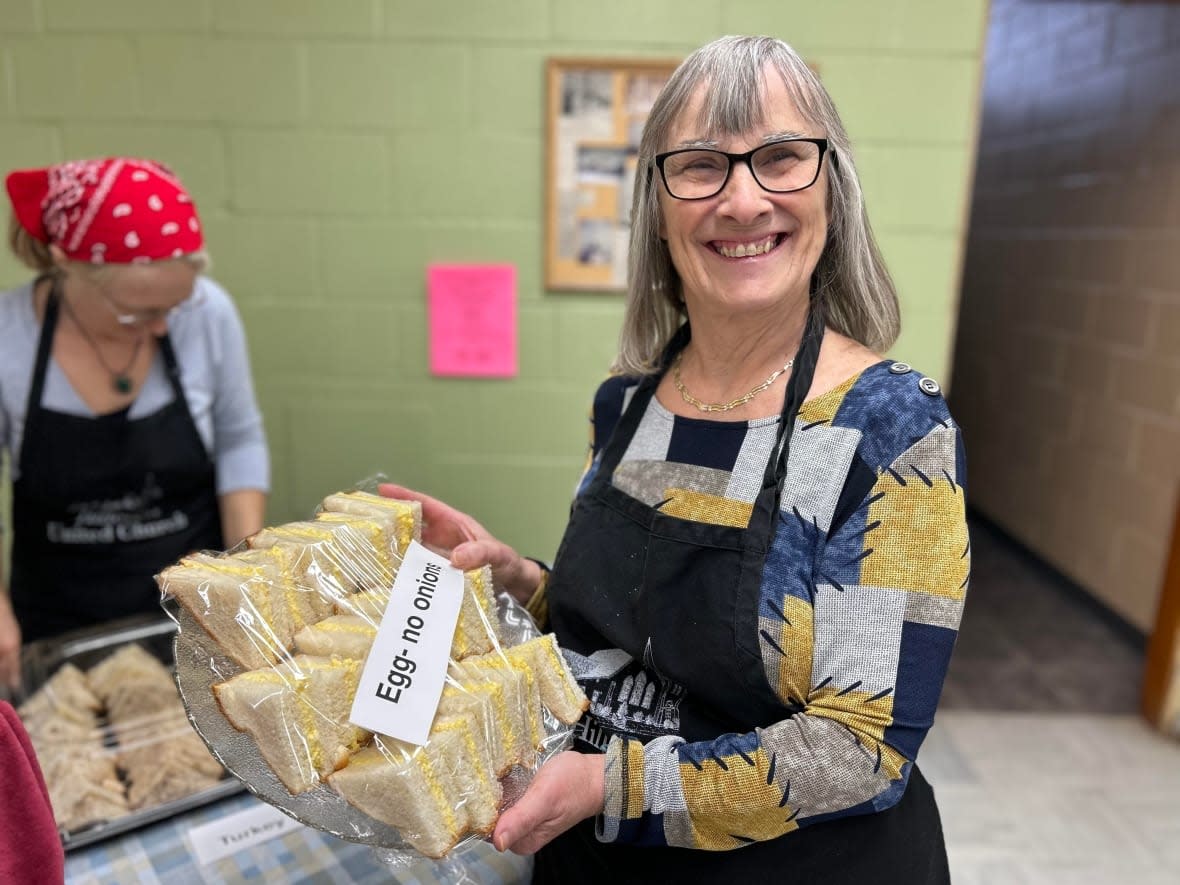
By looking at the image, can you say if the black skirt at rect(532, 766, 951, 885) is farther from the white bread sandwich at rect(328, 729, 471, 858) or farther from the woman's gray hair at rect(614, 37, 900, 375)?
the woman's gray hair at rect(614, 37, 900, 375)

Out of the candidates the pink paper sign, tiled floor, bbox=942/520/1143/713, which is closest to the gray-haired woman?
the pink paper sign

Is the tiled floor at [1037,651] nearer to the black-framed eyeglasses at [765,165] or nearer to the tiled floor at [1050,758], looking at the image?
the tiled floor at [1050,758]

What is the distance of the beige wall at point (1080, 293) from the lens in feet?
10.1

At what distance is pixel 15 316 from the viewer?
148 centimetres

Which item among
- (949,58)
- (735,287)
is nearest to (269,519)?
(735,287)

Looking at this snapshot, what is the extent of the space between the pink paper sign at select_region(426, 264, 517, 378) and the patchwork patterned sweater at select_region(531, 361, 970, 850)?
1459mm

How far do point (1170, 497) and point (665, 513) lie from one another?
2.89m

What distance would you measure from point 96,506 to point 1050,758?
267 cm

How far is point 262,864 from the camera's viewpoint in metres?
1.00

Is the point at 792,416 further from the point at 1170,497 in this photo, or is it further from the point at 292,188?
the point at 1170,497

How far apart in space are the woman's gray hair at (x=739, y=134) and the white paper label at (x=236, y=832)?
29.0 inches

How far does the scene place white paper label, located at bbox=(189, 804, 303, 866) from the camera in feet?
3.33

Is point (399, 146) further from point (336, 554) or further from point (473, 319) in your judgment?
point (336, 554)

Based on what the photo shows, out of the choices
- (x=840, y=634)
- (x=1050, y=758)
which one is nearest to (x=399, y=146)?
(x=840, y=634)
